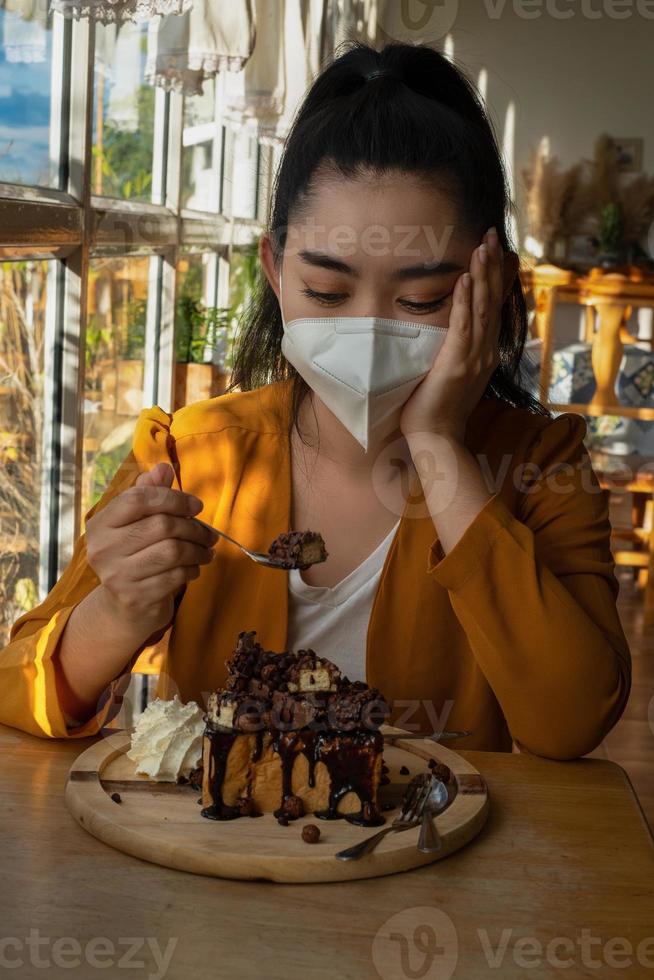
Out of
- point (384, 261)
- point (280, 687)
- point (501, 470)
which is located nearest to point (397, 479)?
point (501, 470)

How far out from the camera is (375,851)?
36.2 inches

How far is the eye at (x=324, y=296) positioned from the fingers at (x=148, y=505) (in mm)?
326

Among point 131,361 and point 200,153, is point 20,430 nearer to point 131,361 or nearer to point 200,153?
point 131,361

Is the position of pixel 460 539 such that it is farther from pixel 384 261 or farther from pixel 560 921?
pixel 560 921

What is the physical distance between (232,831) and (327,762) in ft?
0.35

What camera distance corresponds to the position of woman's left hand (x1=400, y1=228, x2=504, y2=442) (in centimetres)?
138

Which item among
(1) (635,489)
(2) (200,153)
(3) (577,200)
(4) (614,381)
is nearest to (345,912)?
(2) (200,153)

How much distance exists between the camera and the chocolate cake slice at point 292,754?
1003 millimetres

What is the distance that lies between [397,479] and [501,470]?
138 mm

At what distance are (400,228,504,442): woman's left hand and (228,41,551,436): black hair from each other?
0.06m

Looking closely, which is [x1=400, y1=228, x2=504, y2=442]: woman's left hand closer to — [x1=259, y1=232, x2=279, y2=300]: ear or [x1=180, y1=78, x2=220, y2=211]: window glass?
[x1=259, y1=232, x2=279, y2=300]: ear

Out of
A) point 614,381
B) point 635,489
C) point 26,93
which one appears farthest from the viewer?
point 614,381

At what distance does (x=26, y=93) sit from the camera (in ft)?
7.51

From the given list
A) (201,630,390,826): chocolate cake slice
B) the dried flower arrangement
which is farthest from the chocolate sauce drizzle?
the dried flower arrangement
